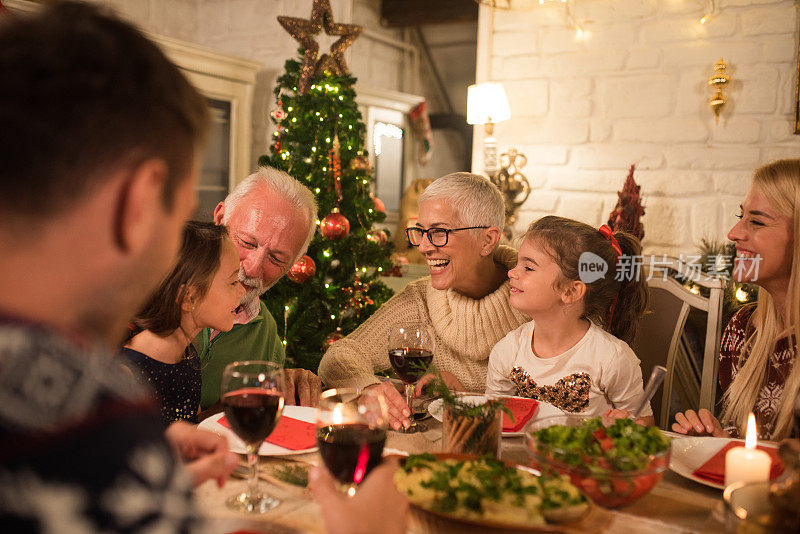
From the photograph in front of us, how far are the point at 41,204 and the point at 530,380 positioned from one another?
5.03ft

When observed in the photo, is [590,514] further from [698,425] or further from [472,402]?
[698,425]

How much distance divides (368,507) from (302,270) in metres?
2.54

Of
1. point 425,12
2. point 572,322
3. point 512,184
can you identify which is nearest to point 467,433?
point 572,322

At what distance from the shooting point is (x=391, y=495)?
2.41 feet

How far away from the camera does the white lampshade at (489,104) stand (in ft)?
11.6

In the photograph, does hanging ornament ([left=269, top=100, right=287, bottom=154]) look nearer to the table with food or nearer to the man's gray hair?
the man's gray hair

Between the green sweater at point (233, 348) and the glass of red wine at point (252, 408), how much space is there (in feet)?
2.92

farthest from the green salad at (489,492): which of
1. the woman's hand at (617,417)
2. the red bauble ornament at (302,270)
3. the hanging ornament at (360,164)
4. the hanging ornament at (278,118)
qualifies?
the hanging ornament at (278,118)

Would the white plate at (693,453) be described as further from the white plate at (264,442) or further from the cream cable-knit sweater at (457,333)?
the cream cable-knit sweater at (457,333)

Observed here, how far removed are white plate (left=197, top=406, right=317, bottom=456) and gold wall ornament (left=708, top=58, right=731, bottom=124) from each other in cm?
277

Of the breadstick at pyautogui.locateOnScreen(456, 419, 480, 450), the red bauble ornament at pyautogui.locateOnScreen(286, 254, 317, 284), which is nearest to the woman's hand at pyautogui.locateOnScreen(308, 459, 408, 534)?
the breadstick at pyautogui.locateOnScreen(456, 419, 480, 450)

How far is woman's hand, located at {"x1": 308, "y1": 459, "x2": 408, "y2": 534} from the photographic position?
709 mm

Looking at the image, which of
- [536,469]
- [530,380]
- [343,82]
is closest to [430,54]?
[343,82]

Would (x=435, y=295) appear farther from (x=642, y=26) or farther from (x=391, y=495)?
(x=642, y=26)
